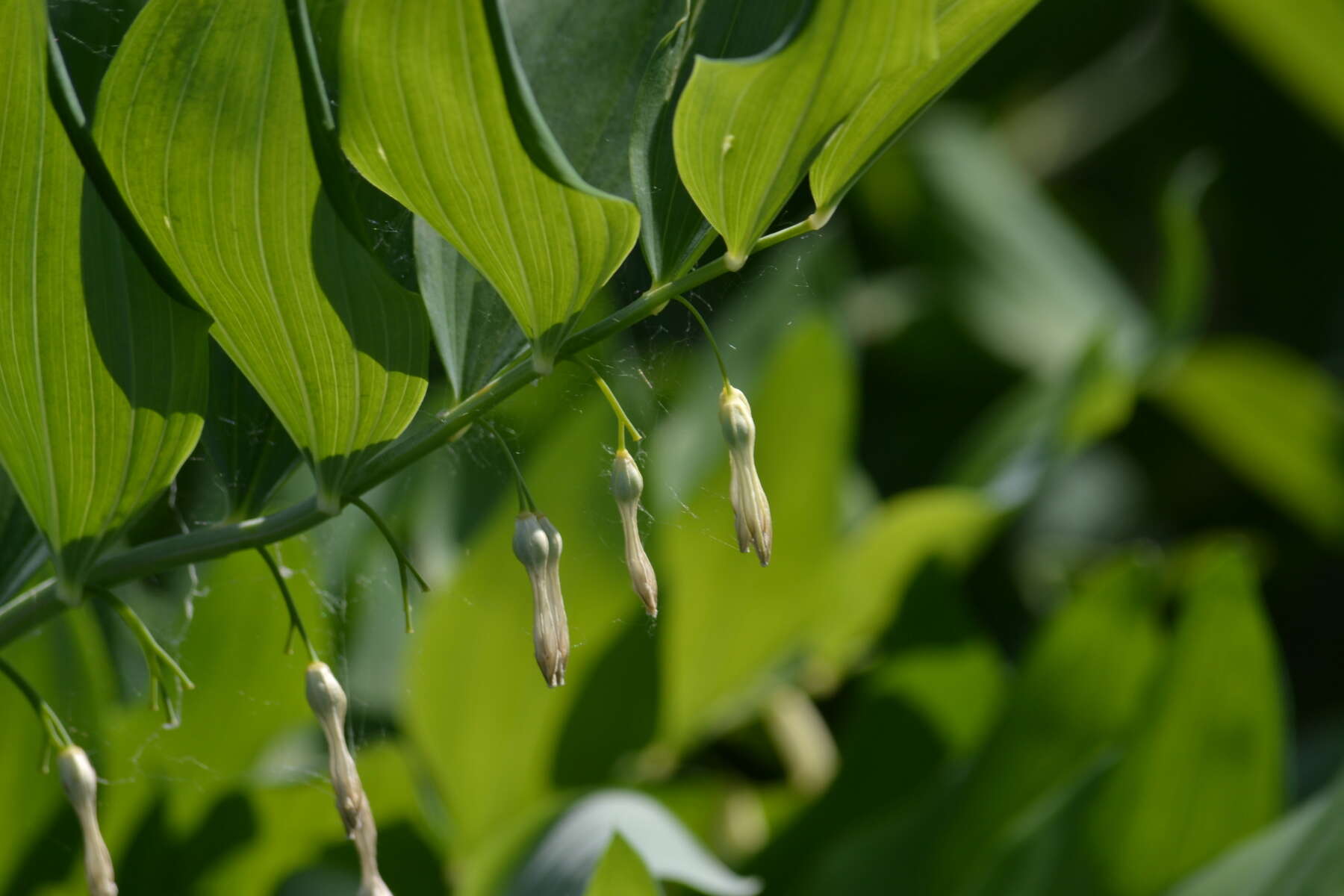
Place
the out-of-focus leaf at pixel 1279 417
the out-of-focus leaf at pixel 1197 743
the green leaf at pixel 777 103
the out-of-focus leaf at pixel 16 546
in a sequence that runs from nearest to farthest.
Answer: the green leaf at pixel 777 103 < the out-of-focus leaf at pixel 16 546 < the out-of-focus leaf at pixel 1197 743 < the out-of-focus leaf at pixel 1279 417

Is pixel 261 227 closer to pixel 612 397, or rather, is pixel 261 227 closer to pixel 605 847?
pixel 612 397

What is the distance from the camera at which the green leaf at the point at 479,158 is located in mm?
206

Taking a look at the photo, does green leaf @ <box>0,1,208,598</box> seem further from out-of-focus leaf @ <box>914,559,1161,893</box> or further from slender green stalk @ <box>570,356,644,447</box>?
out-of-focus leaf @ <box>914,559,1161,893</box>

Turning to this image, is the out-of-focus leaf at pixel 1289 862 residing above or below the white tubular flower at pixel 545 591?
below

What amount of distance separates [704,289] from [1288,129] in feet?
3.24

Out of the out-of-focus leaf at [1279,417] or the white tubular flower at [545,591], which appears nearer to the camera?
the white tubular flower at [545,591]

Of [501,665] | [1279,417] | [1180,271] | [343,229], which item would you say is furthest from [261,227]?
[1279,417]

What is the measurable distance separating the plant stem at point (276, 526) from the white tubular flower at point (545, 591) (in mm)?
25

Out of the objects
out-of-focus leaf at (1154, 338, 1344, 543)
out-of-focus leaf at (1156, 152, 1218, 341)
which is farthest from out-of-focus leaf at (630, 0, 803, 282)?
out-of-focus leaf at (1154, 338, 1344, 543)

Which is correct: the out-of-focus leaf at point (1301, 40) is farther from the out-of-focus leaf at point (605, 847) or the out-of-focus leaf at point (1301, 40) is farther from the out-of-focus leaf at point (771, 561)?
the out-of-focus leaf at point (605, 847)

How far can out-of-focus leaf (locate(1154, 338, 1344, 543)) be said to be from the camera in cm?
85

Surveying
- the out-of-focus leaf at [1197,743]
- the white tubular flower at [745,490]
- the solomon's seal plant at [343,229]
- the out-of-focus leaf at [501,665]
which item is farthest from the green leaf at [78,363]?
the out-of-focus leaf at [1197,743]

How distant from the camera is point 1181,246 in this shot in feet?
2.14

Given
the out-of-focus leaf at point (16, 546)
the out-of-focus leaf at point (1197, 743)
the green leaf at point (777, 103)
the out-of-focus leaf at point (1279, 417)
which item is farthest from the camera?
the out-of-focus leaf at point (1279, 417)
